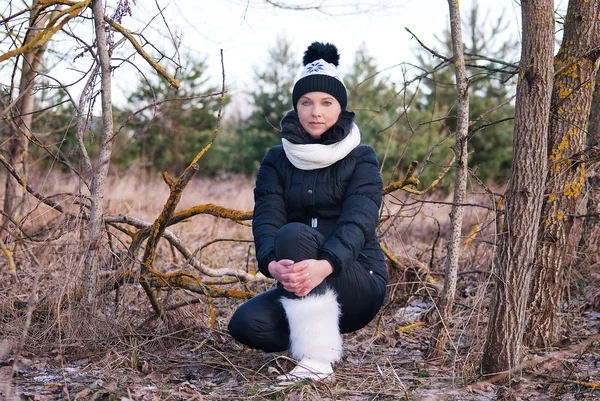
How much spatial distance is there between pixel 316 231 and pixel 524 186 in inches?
33.5

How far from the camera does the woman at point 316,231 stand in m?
2.36

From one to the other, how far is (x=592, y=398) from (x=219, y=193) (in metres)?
11.4

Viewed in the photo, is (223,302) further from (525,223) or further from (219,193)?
(219,193)

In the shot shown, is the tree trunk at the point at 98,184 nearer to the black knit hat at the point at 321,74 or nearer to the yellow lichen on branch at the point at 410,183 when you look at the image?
the black knit hat at the point at 321,74

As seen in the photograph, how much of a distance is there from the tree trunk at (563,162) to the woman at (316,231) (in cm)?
76

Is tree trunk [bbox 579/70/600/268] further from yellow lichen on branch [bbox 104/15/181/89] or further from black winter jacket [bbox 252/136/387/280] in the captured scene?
yellow lichen on branch [bbox 104/15/181/89]

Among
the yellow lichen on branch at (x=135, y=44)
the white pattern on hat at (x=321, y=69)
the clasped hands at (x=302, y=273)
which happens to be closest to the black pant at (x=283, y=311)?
the clasped hands at (x=302, y=273)

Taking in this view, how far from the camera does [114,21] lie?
9.15ft

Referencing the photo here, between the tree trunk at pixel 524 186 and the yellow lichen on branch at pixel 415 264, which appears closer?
the tree trunk at pixel 524 186

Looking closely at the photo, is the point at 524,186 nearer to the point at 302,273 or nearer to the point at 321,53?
the point at 302,273

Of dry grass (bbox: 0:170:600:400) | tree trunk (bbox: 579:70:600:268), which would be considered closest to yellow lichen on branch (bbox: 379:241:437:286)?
dry grass (bbox: 0:170:600:400)

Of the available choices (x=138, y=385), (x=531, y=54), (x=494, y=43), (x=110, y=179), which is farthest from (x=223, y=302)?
(x=494, y=43)

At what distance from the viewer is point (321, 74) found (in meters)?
2.60

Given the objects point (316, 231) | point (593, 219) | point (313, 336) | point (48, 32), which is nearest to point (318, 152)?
point (316, 231)
